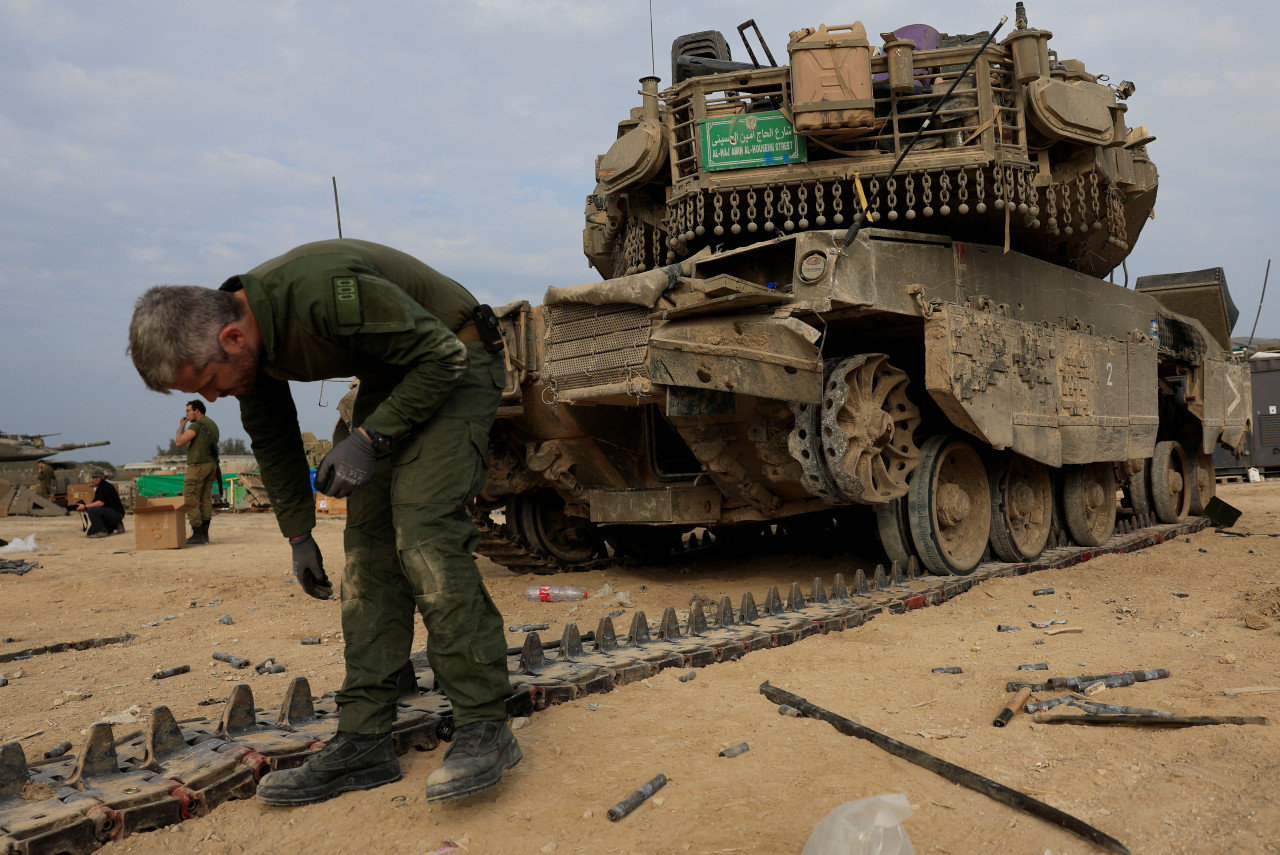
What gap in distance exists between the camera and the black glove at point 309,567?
8.83 ft

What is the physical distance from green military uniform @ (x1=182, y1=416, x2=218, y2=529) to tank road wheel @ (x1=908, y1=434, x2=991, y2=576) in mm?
8649

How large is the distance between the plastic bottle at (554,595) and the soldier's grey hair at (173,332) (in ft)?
13.4

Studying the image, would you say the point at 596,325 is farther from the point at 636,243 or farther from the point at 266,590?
the point at 266,590

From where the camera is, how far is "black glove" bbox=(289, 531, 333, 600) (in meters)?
2.69

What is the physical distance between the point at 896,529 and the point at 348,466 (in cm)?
426

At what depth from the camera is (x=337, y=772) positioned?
247 cm

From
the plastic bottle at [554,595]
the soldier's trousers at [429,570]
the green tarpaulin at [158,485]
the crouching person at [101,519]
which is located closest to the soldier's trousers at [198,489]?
the crouching person at [101,519]

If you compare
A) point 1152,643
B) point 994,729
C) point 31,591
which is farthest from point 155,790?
point 31,591

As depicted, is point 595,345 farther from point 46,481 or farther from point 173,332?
point 46,481

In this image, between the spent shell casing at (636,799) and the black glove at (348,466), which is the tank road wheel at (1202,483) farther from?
the black glove at (348,466)

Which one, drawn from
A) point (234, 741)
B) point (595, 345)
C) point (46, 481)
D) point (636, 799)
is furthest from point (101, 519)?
point (636, 799)

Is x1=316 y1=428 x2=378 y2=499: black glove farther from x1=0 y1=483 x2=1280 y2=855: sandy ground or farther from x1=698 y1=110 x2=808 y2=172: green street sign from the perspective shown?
x1=698 y1=110 x2=808 y2=172: green street sign

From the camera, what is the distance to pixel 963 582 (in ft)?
18.4

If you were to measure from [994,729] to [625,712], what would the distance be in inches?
45.2
